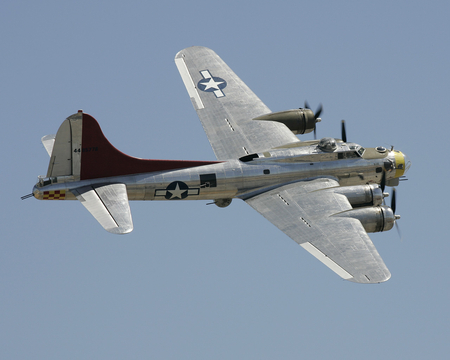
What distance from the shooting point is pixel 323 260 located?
1581 inches

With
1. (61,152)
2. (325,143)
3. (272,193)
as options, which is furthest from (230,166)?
(61,152)

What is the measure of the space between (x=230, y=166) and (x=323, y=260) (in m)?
7.79

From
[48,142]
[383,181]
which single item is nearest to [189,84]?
[48,142]

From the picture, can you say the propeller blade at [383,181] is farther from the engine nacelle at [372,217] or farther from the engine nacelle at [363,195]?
the engine nacelle at [372,217]

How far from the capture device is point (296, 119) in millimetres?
50500

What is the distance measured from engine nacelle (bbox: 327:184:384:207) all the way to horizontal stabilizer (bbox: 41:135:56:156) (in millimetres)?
14541

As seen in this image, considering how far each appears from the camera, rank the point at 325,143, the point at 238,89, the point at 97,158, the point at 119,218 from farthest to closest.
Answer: the point at 238,89
the point at 325,143
the point at 97,158
the point at 119,218

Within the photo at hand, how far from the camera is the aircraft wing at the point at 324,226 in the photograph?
3944 cm

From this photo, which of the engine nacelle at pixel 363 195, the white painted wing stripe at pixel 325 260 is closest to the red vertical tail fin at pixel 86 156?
the white painted wing stripe at pixel 325 260

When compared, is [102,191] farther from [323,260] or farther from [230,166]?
[323,260]

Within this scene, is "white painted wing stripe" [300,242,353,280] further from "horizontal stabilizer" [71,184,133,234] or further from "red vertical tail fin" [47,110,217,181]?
"red vertical tail fin" [47,110,217,181]

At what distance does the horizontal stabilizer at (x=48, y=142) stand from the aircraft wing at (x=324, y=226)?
1031cm

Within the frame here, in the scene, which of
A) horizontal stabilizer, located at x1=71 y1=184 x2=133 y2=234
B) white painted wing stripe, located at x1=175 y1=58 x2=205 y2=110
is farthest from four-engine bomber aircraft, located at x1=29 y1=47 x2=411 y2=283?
white painted wing stripe, located at x1=175 y1=58 x2=205 y2=110

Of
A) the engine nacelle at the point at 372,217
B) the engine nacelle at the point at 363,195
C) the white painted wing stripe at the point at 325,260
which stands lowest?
the white painted wing stripe at the point at 325,260
